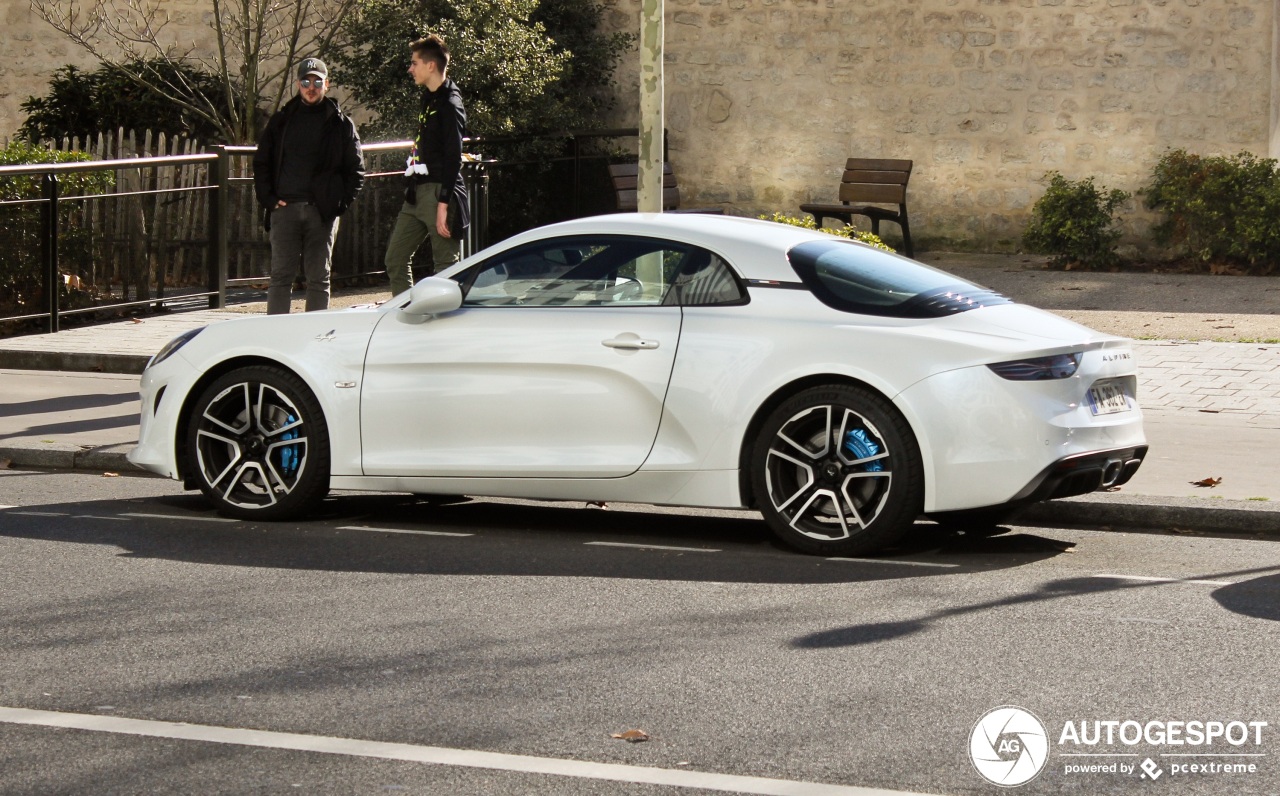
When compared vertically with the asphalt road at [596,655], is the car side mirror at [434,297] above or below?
above

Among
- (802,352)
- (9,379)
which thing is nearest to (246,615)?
(802,352)

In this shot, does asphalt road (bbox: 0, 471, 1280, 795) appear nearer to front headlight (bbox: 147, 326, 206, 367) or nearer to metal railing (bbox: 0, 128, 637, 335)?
front headlight (bbox: 147, 326, 206, 367)

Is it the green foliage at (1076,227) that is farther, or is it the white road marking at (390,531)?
the green foliage at (1076,227)

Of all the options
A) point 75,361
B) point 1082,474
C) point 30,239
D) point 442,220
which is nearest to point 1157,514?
point 1082,474

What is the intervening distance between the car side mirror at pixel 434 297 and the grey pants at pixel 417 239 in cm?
375

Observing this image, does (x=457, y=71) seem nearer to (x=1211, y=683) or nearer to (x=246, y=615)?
(x=246, y=615)

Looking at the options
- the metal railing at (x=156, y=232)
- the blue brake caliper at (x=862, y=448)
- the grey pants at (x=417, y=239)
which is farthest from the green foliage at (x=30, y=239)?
the blue brake caliper at (x=862, y=448)

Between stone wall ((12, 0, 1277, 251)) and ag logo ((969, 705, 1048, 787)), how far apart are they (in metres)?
15.6

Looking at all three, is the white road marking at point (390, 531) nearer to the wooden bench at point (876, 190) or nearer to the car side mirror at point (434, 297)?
the car side mirror at point (434, 297)

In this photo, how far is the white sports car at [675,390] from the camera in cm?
766

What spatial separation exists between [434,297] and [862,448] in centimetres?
204

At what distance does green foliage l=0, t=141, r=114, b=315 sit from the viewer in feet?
50.6

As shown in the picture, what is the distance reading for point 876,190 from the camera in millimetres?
20531

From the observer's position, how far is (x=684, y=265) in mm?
8297
